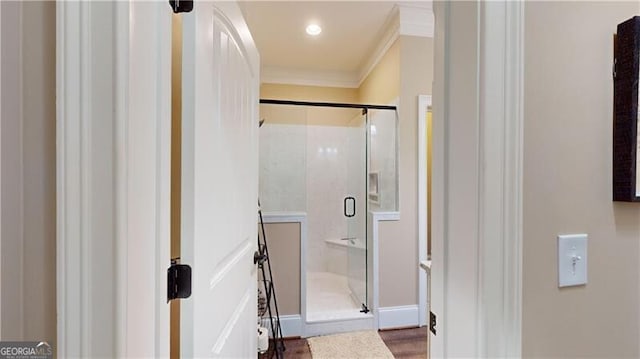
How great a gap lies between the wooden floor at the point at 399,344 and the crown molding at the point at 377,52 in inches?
91.1

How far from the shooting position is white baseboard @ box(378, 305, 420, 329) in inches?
108

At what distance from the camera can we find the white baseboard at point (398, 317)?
273 cm

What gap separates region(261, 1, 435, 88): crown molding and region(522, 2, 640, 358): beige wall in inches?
53.2

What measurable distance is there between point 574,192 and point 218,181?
3.14 feet

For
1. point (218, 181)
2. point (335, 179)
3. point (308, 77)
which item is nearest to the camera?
point (218, 181)

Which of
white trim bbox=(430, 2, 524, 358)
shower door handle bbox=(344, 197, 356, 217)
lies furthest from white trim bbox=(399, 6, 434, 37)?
white trim bbox=(430, 2, 524, 358)

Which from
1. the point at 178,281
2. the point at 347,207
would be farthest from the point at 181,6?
the point at 347,207

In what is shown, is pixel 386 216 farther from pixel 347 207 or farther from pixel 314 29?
pixel 314 29

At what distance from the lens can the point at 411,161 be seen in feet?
9.43

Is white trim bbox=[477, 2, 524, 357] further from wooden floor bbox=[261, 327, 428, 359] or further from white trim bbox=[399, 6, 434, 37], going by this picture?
white trim bbox=[399, 6, 434, 37]

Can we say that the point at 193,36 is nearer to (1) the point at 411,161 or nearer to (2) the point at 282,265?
(2) the point at 282,265

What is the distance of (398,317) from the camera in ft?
9.09

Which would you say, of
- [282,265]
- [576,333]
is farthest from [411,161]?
[576,333]

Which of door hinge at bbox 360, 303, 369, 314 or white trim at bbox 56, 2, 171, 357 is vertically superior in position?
white trim at bbox 56, 2, 171, 357
